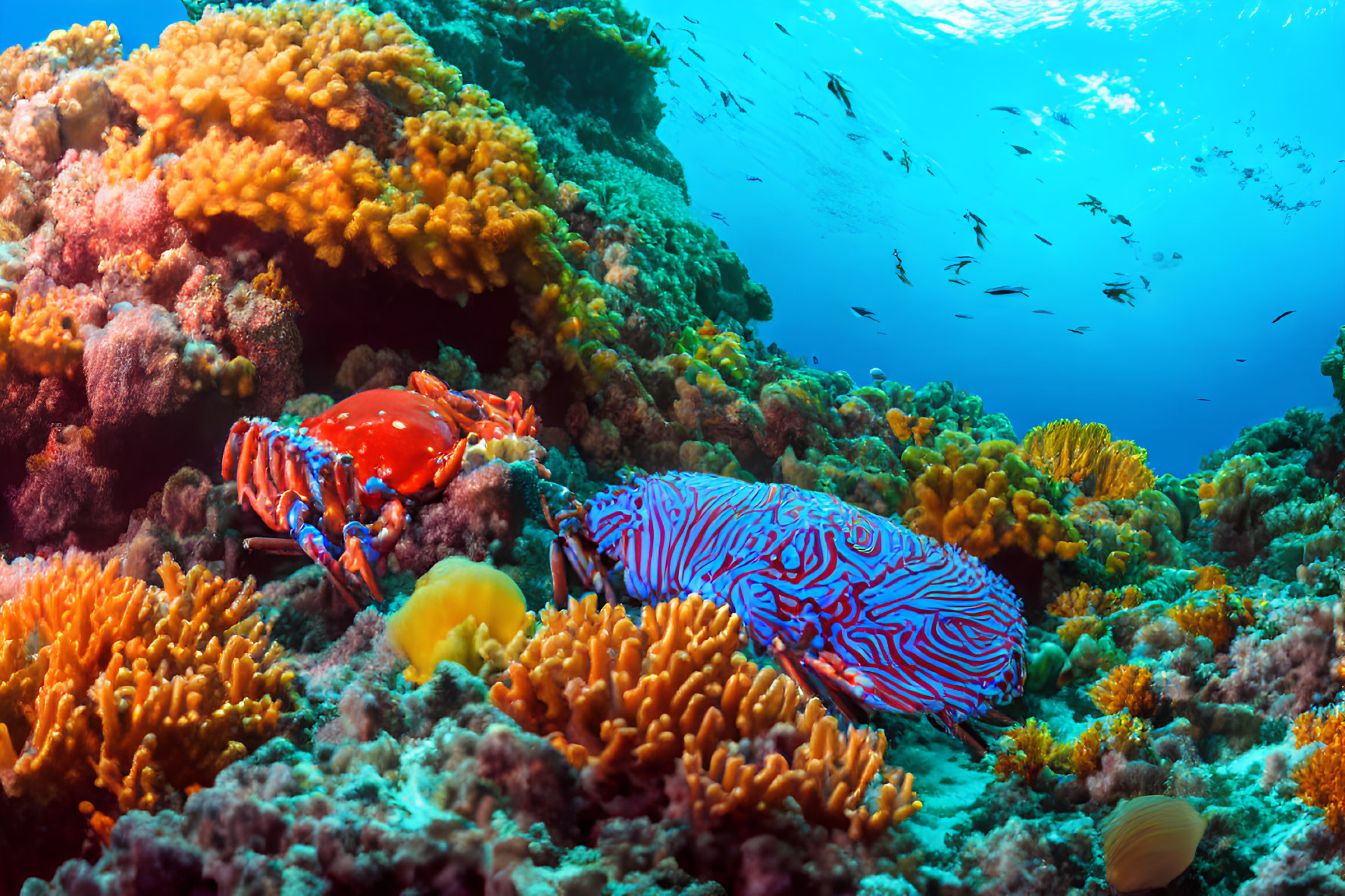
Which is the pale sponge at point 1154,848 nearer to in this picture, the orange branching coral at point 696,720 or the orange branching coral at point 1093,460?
the orange branching coral at point 696,720

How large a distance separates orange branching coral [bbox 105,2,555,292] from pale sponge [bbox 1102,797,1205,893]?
3.76m

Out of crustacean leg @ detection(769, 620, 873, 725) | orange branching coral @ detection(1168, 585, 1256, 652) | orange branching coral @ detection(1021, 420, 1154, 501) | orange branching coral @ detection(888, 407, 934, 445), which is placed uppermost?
orange branching coral @ detection(1021, 420, 1154, 501)

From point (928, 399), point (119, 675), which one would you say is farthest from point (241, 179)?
point (928, 399)

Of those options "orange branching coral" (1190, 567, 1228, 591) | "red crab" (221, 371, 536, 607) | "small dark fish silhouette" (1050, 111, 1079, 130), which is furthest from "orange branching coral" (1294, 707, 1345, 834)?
"small dark fish silhouette" (1050, 111, 1079, 130)

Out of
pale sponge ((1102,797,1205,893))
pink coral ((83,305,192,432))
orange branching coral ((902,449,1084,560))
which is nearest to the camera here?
pale sponge ((1102,797,1205,893))

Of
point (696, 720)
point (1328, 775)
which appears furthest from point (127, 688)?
point (1328, 775)

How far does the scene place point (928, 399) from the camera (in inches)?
304

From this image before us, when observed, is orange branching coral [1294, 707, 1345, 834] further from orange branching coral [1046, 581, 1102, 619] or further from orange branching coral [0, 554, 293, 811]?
orange branching coral [0, 554, 293, 811]

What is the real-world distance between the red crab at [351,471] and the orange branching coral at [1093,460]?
4.79 m

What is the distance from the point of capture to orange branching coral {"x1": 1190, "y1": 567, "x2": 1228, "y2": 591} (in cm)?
354

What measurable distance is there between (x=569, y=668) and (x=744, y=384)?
4106 mm

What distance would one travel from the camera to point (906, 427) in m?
5.34

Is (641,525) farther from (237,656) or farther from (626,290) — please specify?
(626,290)

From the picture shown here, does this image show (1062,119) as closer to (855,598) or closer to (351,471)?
(855,598)
